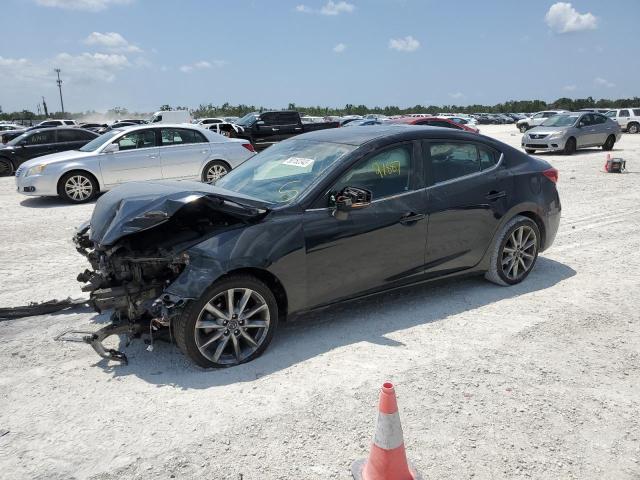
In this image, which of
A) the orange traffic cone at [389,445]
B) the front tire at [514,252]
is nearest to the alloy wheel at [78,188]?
the front tire at [514,252]

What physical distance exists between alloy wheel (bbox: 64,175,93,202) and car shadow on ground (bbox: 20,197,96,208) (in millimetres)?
172

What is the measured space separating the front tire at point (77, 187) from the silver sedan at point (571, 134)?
16.1 m

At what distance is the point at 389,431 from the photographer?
99.9 inches

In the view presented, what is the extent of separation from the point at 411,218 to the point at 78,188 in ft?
28.7

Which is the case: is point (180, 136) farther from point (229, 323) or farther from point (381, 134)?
point (229, 323)

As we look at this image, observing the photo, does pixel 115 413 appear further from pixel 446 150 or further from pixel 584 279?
pixel 584 279

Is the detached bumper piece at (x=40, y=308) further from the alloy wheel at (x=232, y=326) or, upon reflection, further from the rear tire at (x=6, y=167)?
the rear tire at (x=6, y=167)

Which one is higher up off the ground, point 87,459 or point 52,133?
point 52,133

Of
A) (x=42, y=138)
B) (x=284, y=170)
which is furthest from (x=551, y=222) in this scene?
(x=42, y=138)

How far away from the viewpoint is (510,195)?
Answer: 5184 mm

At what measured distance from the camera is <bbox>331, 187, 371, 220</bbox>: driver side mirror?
3961mm

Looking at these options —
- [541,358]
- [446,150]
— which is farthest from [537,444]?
[446,150]

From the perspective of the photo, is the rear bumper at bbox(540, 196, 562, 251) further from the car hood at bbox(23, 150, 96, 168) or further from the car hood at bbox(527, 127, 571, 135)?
the car hood at bbox(527, 127, 571, 135)

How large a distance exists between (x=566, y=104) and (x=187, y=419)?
292ft
